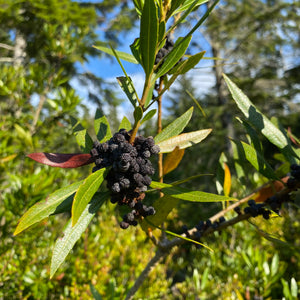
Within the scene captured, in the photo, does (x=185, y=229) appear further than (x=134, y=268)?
No

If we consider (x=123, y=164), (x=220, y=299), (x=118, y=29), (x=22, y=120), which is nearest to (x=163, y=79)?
(x=123, y=164)

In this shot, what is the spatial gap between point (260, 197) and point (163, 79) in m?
0.41

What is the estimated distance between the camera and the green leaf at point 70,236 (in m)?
0.41

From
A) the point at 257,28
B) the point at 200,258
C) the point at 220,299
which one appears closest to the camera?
the point at 220,299

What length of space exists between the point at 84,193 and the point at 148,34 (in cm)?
27

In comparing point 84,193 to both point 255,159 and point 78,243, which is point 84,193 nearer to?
point 255,159

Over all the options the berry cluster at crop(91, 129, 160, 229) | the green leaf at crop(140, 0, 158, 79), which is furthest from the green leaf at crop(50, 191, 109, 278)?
the green leaf at crop(140, 0, 158, 79)

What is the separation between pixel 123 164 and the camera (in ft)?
1.44

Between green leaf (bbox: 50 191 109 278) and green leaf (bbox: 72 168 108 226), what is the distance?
0.07 m

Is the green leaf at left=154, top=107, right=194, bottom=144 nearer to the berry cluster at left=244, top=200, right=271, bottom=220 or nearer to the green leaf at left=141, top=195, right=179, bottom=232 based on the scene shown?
the green leaf at left=141, top=195, right=179, bottom=232

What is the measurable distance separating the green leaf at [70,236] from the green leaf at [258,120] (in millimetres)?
346

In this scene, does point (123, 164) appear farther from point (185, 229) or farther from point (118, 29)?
point (118, 29)

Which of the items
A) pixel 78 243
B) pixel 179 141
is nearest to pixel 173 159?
pixel 179 141

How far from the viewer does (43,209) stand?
421 millimetres
